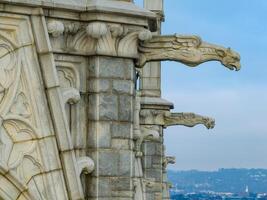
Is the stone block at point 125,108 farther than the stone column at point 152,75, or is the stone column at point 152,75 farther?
the stone column at point 152,75

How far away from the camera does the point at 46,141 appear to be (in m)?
12.9

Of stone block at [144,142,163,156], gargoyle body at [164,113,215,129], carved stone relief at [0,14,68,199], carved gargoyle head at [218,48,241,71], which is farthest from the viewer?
stone block at [144,142,163,156]

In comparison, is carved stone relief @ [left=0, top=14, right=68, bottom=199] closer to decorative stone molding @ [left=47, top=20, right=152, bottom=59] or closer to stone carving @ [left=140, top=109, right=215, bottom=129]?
decorative stone molding @ [left=47, top=20, right=152, bottom=59]

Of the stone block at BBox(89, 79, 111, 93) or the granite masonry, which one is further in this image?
the stone block at BBox(89, 79, 111, 93)

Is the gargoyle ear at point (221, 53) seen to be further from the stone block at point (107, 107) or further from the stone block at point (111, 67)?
the stone block at point (107, 107)

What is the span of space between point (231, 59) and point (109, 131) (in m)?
1.99

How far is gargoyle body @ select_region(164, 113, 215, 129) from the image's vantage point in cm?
2773

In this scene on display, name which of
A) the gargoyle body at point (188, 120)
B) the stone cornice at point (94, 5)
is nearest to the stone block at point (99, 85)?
the stone cornice at point (94, 5)

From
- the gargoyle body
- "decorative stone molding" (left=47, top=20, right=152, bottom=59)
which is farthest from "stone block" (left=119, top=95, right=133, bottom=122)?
the gargoyle body

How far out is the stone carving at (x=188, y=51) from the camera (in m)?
14.2

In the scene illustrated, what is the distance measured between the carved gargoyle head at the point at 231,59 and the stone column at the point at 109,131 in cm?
144

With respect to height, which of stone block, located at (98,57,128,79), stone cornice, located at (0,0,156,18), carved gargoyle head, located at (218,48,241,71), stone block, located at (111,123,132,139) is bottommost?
stone block, located at (111,123,132,139)

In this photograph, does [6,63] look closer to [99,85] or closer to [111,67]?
[99,85]

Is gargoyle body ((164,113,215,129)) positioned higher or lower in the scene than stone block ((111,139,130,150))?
higher
